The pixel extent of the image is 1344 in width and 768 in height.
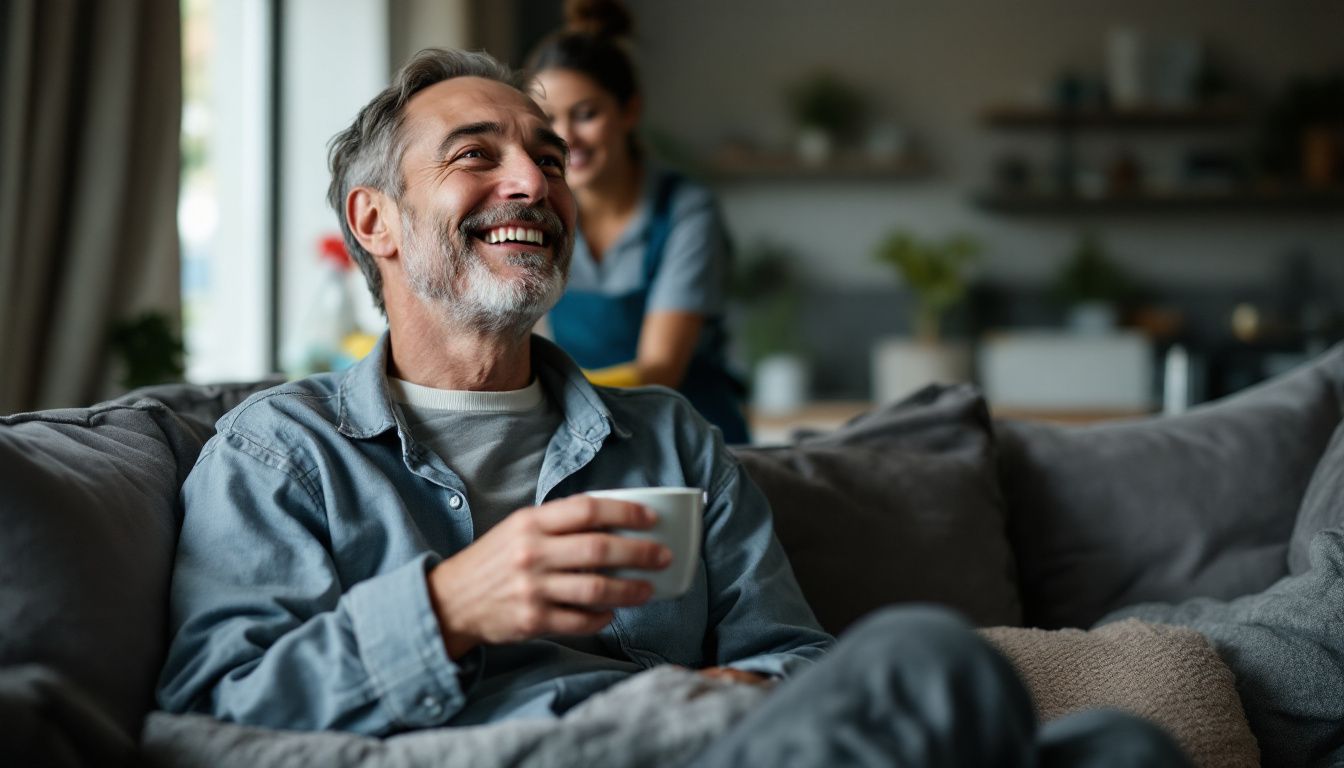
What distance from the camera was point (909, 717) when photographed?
941 millimetres

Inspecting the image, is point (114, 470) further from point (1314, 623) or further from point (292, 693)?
point (1314, 623)

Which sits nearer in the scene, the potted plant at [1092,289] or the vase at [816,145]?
the potted plant at [1092,289]

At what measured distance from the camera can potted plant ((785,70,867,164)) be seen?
601cm

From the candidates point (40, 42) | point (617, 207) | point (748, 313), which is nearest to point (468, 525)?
point (617, 207)

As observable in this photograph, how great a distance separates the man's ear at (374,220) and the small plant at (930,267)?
15.0 feet

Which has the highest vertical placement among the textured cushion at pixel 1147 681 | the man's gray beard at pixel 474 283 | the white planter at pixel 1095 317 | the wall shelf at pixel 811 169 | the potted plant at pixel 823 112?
the potted plant at pixel 823 112

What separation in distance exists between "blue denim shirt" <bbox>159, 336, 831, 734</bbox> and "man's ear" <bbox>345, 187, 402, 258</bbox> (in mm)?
140

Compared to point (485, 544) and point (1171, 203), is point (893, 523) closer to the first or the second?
point (485, 544)

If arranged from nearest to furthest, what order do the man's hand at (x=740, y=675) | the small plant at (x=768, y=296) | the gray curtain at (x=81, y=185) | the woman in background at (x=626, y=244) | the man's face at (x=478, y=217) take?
1. the man's hand at (x=740, y=675)
2. the man's face at (x=478, y=217)
3. the gray curtain at (x=81, y=185)
4. the woman in background at (x=626, y=244)
5. the small plant at (x=768, y=296)

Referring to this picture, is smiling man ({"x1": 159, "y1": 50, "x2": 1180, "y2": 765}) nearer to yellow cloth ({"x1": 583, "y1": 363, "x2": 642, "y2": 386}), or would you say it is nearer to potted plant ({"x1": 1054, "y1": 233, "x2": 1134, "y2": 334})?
yellow cloth ({"x1": 583, "y1": 363, "x2": 642, "y2": 386})

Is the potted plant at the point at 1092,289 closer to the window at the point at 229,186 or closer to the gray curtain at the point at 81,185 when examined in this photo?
the window at the point at 229,186

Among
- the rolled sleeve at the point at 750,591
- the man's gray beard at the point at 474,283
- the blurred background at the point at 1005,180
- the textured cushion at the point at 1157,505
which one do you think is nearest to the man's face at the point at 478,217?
the man's gray beard at the point at 474,283

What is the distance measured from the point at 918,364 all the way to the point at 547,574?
4890mm

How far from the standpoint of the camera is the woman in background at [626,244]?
2592 millimetres
